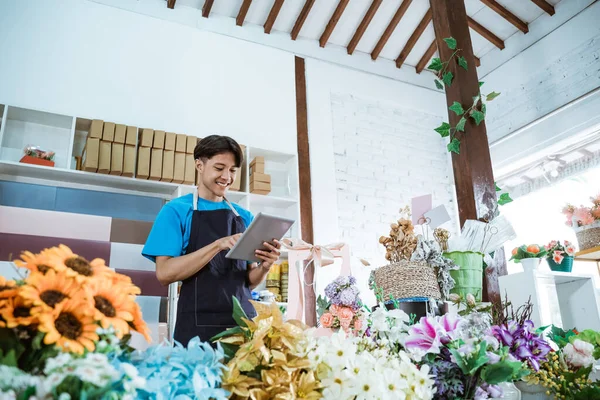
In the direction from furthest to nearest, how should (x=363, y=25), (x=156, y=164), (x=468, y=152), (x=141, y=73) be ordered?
(x=363, y=25), (x=141, y=73), (x=156, y=164), (x=468, y=152)

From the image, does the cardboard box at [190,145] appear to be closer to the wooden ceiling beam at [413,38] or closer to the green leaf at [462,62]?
the green leaf at [462,62]

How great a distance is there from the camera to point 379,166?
5.14 metres

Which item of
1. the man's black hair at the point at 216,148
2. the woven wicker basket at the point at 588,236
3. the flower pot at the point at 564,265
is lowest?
the flower pot at the point at 564,265

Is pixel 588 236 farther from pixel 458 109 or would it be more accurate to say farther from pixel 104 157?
pixel 104 157

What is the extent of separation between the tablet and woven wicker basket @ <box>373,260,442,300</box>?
468 mm

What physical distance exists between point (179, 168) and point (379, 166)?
7.20ft

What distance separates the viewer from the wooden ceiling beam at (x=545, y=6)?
4.87 meters

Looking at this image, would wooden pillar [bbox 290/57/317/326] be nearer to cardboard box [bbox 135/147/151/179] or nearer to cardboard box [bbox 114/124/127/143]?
cardboard box [bbox 135/147/151/179]

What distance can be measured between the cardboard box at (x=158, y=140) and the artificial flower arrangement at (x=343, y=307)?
2.38 meters

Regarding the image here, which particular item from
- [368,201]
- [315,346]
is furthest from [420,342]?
[368,201]

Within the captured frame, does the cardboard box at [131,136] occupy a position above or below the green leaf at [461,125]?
above

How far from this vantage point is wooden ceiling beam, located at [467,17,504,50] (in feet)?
17.5

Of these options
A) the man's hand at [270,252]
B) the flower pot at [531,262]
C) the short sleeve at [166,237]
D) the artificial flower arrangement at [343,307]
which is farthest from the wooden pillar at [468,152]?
the short sleeve at [166,237]

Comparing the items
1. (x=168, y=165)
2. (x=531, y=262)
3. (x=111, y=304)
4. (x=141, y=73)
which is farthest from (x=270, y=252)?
(x=141, y=73)
